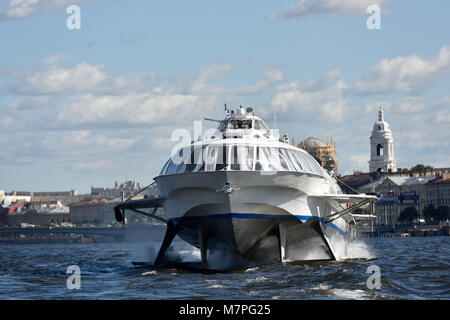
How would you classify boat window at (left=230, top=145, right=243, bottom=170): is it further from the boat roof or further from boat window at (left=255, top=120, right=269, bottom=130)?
boat window at (left=255, top=120, right=269, bottom=130)

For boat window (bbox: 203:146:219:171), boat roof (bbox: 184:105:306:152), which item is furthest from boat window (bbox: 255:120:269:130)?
boat window (bbox: 203:146:219:171)

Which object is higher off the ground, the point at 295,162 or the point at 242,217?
the point at 295,162

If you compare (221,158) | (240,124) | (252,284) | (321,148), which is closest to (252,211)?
(221,158)

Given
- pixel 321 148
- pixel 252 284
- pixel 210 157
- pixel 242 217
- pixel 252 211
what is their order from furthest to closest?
pixel 321 148 → pixel 210 157 → pixel 252 211 → pixel 242 217 → pixel 252 284

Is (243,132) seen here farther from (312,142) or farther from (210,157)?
(312,142)

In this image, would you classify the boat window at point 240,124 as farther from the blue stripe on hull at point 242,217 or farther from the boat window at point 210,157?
the blue stripe on hull at point 242,217

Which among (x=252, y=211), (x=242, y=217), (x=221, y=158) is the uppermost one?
(x=221, y=158)

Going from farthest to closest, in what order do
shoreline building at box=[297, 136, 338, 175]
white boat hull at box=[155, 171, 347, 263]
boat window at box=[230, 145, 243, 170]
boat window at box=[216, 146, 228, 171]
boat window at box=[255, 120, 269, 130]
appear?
shoreline building at box=[297, 136, 338, 175] < boat window at box=[255, 120, 269, 130] < boat window at box=[216, 146, 228, 171] < boat window at box=[230, 145, 243, 170] < white boat hull at box=[155, 171, 347, 263]

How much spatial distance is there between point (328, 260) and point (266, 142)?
5262mm

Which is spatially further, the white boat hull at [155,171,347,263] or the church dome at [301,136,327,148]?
the church dome at [301,136,327,148]

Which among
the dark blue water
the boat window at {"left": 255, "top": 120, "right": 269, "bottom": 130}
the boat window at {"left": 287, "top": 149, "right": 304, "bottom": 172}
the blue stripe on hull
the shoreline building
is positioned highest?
the shoreline building

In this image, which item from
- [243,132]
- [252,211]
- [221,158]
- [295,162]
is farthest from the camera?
Answer: [243,132]

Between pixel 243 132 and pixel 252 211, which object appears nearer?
pixel 252 211
